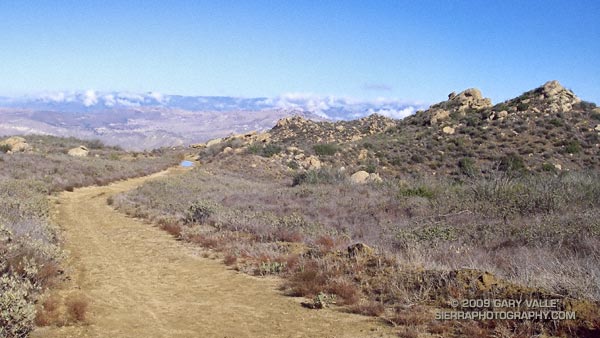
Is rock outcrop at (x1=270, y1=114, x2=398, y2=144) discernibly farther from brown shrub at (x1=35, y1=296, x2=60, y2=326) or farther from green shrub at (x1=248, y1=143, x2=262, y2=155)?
brown shrub at (x1=35, y1=296, x2=60, y2=326)

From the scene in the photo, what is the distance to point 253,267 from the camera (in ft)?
32.3

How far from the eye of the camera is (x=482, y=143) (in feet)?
122

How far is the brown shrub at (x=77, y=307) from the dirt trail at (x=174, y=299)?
0.47 feet

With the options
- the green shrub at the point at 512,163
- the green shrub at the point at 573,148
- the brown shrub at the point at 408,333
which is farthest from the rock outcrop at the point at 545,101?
the brown shrub at the point at 408,333

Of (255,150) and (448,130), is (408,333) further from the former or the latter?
(255,150)

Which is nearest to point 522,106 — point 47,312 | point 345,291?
point 345,291

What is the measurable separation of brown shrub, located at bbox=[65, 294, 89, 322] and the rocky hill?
26507 millimetres

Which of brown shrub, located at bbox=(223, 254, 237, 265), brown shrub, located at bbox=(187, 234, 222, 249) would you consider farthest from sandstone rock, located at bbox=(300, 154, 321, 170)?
brown shrub, located at bbox=(223, 254, 237, 265)

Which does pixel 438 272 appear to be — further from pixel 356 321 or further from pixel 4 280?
pixel 4 280

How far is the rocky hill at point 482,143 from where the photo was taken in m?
32.8

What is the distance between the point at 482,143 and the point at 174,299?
→ 115 ft

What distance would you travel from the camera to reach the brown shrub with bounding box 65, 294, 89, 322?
6.43 metres

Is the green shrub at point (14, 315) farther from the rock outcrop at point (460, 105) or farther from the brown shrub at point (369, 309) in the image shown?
the rock outcrop at point (460, 105)

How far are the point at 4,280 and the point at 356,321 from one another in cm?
517
